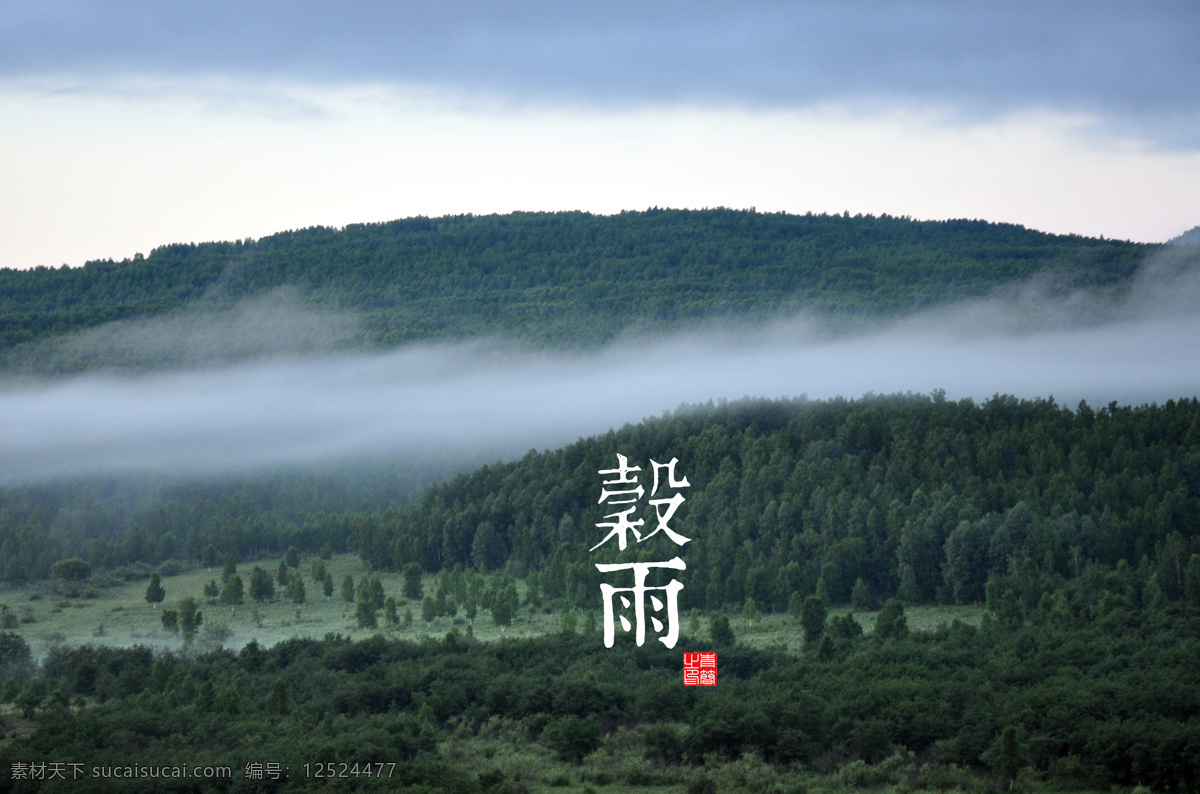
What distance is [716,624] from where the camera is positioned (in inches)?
3504

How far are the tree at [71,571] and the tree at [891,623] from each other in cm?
8003

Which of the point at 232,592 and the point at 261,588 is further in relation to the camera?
the point at 261,588

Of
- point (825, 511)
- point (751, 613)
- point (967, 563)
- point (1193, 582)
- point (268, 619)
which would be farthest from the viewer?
point (825, 511)

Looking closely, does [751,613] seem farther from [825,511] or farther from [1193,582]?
[1193,582]

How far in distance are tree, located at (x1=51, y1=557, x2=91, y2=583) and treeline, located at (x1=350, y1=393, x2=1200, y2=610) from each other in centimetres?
2558

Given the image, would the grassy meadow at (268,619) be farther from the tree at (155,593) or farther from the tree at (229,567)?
the tree at (229,567)

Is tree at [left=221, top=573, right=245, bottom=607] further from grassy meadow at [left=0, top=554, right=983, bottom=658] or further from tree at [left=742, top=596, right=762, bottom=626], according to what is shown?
tree at [left=742, top=596, right=762, bottom=626]

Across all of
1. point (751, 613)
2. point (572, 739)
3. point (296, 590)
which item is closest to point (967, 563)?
point (751, 613)

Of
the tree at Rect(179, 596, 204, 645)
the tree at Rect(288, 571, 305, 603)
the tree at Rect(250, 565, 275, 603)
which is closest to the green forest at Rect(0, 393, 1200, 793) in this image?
the tree at Rect(288, 571, 305, 603)

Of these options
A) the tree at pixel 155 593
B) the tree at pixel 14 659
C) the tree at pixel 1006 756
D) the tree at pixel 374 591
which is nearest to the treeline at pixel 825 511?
the tree at pixel 374 591

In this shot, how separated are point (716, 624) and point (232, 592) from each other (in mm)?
47222

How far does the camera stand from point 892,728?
65.6 meters

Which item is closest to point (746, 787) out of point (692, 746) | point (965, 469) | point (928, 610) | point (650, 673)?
point (692, 746)

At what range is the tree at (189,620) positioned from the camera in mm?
103375
